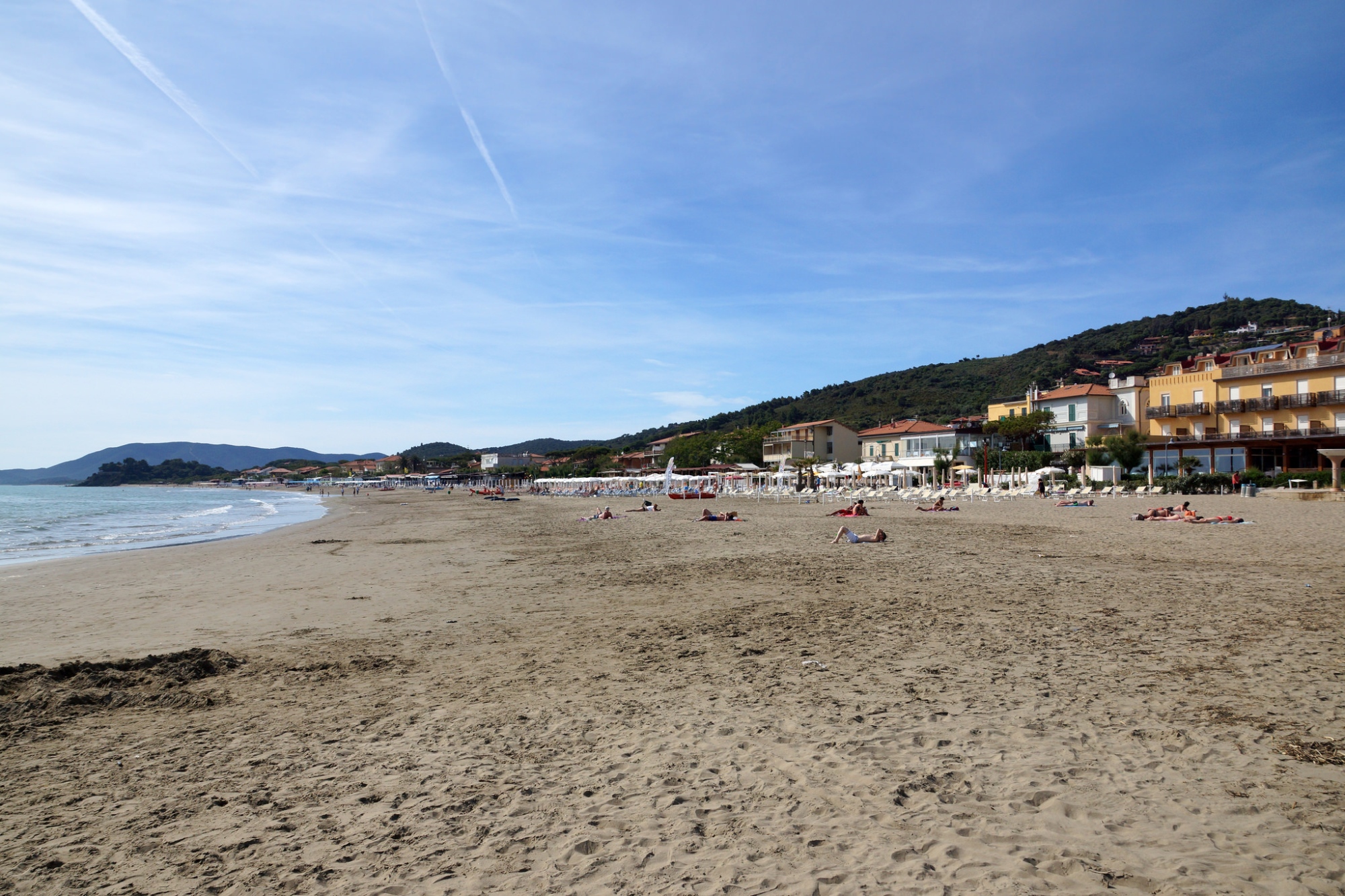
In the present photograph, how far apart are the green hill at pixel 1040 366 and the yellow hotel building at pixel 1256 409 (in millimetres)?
31999

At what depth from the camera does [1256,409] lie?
40.9 m

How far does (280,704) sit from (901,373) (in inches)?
4664

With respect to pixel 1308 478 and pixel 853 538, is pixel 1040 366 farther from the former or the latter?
pixel 853 538

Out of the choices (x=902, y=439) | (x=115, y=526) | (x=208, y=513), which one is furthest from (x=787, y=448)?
(x=115, y=526)

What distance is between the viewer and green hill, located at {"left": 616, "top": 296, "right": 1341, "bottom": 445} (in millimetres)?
83688

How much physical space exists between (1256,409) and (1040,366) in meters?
52.5

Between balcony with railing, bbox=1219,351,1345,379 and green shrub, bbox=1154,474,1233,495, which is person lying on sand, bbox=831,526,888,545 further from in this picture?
balcony with railing, bbox=1219,351,1345,379

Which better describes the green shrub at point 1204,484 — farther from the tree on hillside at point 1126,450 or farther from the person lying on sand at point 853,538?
the person lying on sand at point 853,538

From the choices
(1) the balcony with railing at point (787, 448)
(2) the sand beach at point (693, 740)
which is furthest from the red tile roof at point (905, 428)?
(2) the sand beach at point (693, 740)

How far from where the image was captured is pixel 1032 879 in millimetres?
2670

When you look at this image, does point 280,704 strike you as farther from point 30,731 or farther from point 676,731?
point 676,731

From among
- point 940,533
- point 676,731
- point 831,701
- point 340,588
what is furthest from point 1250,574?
point 340,588

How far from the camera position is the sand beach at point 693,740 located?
2.87 metres

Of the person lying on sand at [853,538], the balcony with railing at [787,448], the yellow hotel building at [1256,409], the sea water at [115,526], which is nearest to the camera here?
the person lying on sand at [853,538]
